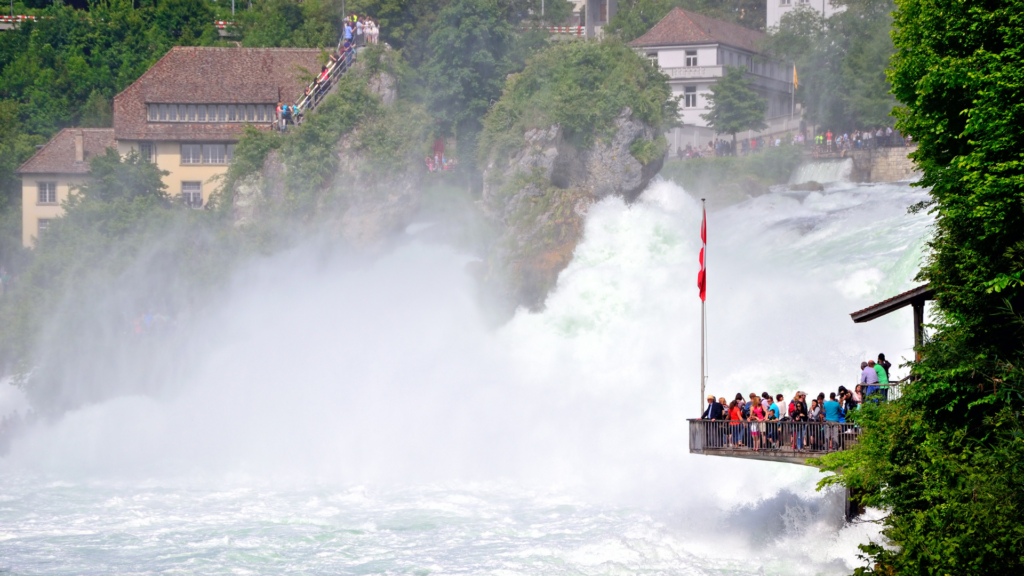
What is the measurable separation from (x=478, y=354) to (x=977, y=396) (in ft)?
105

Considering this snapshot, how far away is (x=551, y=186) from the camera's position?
59.8 metres

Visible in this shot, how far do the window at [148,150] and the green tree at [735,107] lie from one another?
34712 mm

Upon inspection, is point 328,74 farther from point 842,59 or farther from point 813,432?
point 813,432

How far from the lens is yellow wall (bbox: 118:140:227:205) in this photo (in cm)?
7162

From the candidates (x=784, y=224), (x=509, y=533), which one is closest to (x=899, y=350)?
(x=509, y=533)

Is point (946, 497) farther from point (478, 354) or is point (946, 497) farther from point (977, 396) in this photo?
point (478, 354)

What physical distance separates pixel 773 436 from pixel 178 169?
49.5m

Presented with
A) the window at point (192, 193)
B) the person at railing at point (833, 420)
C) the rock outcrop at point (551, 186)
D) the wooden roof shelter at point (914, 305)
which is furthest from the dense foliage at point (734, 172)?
the wooden roof shelter at point (914, 305)

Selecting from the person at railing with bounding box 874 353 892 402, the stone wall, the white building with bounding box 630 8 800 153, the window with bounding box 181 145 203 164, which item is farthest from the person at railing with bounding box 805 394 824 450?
the white building with bounding box 630 8 800 153

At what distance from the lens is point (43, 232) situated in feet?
235

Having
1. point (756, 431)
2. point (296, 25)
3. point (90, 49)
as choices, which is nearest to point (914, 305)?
point (756, 431)

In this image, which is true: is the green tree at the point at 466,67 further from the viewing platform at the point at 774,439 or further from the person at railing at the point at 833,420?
the person at railing at the point at 833,420

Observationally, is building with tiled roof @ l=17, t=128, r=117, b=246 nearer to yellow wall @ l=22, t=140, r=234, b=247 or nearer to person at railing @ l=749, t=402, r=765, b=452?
yellow wall @ l=22, t=140, r=234, b=247

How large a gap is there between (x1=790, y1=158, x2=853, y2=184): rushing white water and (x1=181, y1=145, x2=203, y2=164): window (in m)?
32.2
